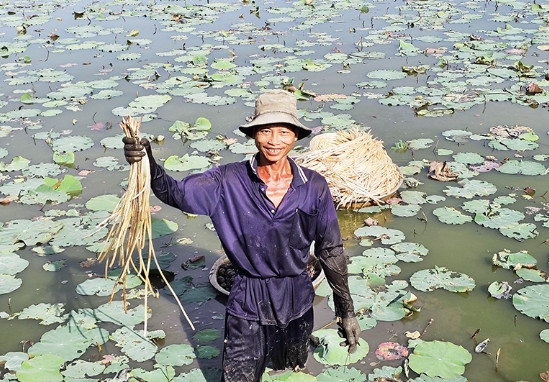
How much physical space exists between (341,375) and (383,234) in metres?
1.74

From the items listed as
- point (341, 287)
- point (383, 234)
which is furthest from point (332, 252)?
point (383, 234)

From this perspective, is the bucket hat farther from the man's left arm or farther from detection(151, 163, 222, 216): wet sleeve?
the man's left arm

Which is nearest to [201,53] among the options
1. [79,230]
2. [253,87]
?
[253,87]

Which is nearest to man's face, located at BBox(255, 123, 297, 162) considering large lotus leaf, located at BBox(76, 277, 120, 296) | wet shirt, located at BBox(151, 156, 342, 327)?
wet shirt, located at BBox(151, 156, 342, 327)

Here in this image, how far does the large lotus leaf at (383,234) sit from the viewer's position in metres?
4.94

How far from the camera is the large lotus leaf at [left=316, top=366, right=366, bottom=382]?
11.5 ft

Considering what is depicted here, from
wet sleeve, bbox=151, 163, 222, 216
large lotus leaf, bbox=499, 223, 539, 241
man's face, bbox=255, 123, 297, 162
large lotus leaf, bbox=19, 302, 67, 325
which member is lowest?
large lotus leaf, bbox=19, 302, 67, 325

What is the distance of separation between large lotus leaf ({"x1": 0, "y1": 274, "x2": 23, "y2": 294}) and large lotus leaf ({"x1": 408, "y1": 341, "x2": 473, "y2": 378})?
2.96 m

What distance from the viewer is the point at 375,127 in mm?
7168

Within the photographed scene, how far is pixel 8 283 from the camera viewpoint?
4566 mm

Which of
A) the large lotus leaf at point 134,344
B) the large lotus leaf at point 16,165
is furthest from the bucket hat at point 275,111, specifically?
the large lotus leaf at point 16,165

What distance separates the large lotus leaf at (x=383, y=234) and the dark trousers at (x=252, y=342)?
1.94m

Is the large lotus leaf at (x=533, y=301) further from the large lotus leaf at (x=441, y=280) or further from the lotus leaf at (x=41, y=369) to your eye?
the lotus leaf at (x=41, y=369)

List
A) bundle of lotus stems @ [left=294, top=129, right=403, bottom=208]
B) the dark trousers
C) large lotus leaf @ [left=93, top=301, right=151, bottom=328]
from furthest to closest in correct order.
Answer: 1. bundle of lotus stems @ [left=294, top=129, right=403, bottom=208]
2. large lotus leaf @ [left=93, top=301, right=151, bottom=328]
3. the dark trousers
